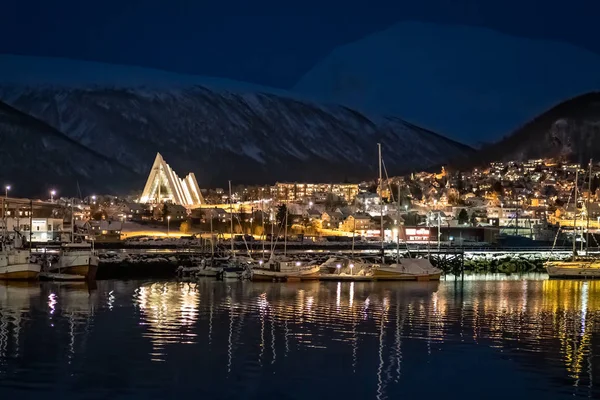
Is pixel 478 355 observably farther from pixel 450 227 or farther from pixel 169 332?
pixel 450 227

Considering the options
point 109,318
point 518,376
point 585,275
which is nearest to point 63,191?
point 585,275

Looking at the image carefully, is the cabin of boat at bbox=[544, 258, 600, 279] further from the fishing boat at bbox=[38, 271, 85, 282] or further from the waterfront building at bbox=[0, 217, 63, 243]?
the waterfront building at bbox=[0, 217, 63, 243]

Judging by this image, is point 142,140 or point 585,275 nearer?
point 585,275

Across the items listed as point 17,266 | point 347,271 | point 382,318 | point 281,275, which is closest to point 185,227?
point 347,271

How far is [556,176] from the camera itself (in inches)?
3521

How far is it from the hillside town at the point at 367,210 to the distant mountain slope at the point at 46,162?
9.36 m

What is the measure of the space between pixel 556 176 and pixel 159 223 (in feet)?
157

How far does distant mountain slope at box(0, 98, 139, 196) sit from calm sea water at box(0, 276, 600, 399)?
203 feet

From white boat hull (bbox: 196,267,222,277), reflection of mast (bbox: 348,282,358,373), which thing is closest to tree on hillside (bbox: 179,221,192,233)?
white boat hull (bbox: 196,267,222,277)

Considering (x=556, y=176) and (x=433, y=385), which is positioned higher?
(x=556, y=176)

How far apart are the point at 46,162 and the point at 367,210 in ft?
121

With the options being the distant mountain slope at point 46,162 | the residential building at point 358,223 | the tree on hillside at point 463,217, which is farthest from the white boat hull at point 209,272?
the distant mountain slope at point 46,162

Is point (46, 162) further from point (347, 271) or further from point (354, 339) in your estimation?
point (354, 339)

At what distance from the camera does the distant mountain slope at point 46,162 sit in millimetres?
82688
